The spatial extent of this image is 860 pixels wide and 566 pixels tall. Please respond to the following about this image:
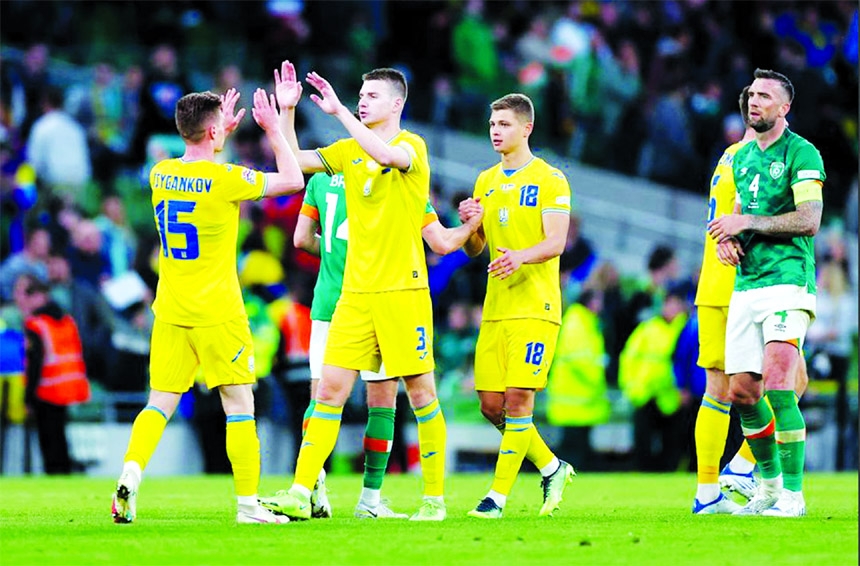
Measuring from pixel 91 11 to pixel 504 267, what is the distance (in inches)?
590

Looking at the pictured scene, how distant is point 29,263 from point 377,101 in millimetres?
9812

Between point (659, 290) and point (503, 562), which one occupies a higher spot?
point (659, 290)

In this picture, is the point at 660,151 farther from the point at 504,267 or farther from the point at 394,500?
the point at 504,267

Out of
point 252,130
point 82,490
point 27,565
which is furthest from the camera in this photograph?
point 252,130

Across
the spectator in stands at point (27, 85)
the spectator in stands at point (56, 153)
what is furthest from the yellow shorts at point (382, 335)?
the spectator in stands at point (27, 85)

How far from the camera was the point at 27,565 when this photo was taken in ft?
26.0

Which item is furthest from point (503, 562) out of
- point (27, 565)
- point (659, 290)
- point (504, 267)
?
point (659, 290)

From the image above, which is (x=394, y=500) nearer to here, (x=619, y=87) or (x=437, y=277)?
(x=437, y=277)

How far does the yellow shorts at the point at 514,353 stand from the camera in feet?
34.7

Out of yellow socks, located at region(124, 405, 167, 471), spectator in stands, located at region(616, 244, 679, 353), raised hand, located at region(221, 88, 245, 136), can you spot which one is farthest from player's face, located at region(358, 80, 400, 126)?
spectator in stands, located at region(616, 244, 679, 353)

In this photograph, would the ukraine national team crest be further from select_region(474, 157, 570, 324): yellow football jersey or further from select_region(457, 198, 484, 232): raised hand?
select_region(457, 198, 484, 232): raised hand

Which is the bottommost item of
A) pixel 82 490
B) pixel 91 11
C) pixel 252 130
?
pixel 82 490

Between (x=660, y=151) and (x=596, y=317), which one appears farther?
(x=660, y=151)

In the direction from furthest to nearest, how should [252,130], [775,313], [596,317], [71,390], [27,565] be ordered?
[252,130] < [596,317] < [71,390] < [775,313] < [27,565]
